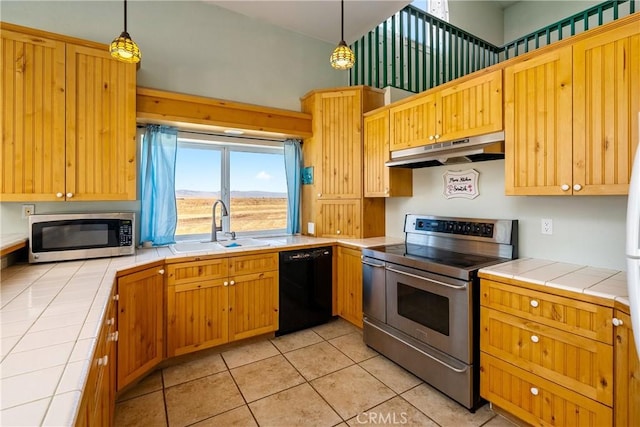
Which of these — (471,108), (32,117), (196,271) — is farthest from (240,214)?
(471,108)

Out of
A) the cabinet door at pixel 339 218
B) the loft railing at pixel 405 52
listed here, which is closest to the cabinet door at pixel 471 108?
the cabinet door at pixel 339 218

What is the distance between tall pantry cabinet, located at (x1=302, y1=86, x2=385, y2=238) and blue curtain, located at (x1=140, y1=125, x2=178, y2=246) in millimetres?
1485

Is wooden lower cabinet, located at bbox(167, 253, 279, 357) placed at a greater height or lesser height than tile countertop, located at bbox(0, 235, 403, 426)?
lesser

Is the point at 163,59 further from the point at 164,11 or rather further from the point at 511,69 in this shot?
the point at 511,69

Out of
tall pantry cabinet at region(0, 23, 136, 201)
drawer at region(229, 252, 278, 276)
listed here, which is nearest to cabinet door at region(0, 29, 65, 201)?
tall pantry cabinet at region(0, 23, 136, 201)

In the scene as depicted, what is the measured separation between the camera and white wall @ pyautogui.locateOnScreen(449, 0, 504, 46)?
484 centimetres

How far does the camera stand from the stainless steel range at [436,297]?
1880 mm

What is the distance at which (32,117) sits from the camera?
1.98m

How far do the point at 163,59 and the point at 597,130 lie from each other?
3.43 meters

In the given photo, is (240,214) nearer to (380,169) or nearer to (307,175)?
(307,175)

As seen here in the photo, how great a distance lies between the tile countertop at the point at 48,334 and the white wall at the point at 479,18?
19.2 ft

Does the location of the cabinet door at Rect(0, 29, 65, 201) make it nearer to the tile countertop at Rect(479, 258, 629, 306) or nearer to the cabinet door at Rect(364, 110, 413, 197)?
the cabinet door at Rect(364, 110, 413, 197)

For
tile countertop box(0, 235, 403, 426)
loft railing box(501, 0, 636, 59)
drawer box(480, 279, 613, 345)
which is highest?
loft railing box(501, 0, 636, 59)

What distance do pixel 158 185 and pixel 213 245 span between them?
763 mm
